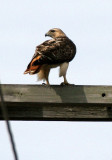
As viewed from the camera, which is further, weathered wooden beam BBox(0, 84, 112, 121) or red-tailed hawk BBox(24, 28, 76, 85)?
red-tailed hawk BBox(24, 28, 76, 85)

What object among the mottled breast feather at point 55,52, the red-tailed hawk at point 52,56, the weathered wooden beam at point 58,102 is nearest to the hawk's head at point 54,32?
the red-tailed hawk at point 52,56

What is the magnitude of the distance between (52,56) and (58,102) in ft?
4.19

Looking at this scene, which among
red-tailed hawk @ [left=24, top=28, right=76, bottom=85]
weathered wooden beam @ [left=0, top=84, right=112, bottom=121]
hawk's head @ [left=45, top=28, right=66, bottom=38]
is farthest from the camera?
hawk's head @ [left=45, top=28, right=66, bottom=38]

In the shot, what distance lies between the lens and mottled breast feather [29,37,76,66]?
4.79 meters

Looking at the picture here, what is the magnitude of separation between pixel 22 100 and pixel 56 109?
1.21 ft

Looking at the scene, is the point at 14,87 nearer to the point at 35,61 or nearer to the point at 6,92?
the point at 6,92

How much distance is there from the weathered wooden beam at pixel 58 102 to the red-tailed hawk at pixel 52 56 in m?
0.87

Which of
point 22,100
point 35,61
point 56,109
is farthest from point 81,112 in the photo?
point 35,61

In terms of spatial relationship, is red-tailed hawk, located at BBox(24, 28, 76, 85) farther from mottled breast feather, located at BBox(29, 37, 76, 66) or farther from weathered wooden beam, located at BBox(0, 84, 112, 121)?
weathered wooden beam, located at BBox(0, 84, 112, 121)

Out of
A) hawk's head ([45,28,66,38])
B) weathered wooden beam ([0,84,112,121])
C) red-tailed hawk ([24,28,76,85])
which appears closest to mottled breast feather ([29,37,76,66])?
red-tailed hawk ([24,28,76,85])

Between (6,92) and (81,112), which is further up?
(6,92)

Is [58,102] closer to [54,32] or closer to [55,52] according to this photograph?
Result: [55,52]

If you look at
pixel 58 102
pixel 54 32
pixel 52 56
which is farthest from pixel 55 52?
pixel 54 32

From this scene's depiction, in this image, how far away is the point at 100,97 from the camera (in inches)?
148
